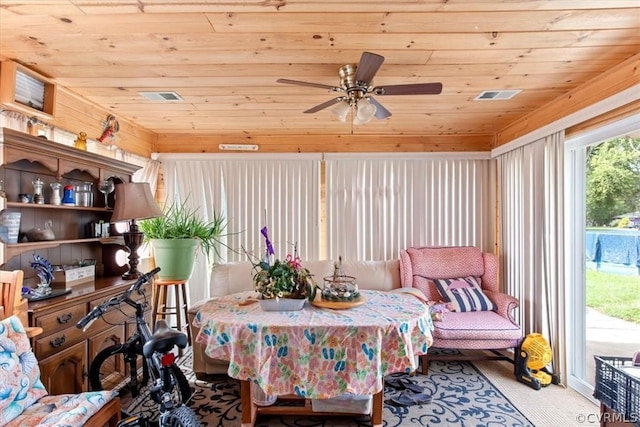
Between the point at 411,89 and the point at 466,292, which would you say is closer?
the point at 411,89

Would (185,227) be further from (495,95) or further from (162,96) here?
(495,95)

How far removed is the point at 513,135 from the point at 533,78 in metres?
1.28

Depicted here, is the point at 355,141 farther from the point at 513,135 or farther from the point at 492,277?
the point at 492,277

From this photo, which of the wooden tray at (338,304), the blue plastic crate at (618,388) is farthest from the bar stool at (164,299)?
the blue plastic crate at (618,388)

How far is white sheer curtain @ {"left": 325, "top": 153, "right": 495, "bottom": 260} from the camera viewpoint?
162 inches

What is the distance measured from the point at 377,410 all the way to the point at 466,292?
1722mm

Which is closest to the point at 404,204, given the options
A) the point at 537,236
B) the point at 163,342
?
the point at 537,236

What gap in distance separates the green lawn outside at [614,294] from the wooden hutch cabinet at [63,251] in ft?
12.0

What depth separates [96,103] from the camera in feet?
10.0

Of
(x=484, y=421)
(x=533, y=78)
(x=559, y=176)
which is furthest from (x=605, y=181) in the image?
(x=484, y=421)

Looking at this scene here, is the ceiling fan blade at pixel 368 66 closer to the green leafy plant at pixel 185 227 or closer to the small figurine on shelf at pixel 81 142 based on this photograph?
the green leafy plant at pixel 185 227

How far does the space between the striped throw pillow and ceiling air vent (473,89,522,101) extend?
1.80 m

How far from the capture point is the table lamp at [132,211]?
2.86 m

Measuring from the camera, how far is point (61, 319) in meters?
2.10
